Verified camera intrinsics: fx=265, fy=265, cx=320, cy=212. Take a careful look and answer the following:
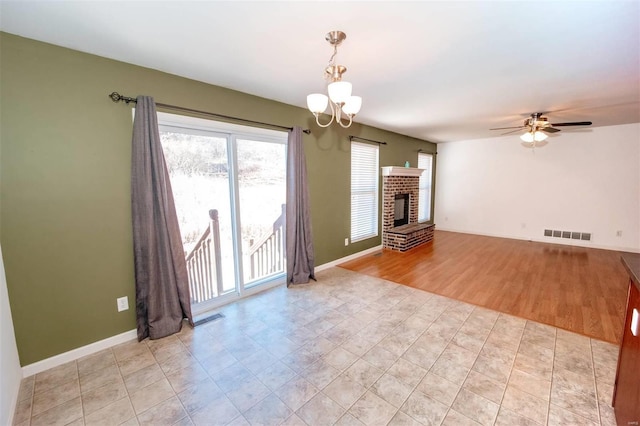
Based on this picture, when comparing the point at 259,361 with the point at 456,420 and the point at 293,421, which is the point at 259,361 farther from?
the point at 456,420

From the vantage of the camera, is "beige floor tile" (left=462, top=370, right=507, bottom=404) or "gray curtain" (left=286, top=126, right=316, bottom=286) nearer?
"beige floor tile" (left=462, top=370, right=507, bottom=404)

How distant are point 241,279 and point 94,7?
2.71m

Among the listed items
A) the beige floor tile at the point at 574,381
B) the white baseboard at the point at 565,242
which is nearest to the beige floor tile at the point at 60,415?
the beige floor tile at the point at 574,381

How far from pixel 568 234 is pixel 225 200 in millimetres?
7020

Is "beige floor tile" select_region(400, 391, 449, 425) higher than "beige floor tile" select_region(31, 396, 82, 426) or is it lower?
lower

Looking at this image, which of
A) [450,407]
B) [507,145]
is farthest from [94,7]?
[507,145]

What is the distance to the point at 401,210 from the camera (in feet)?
20.0

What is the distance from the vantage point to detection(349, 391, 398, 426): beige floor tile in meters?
1.59

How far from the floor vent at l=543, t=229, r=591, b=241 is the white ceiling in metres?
3.48

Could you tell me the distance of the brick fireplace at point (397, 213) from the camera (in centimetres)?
534

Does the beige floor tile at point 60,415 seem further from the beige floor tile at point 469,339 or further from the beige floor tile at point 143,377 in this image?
the beige floor tile at point 469,339

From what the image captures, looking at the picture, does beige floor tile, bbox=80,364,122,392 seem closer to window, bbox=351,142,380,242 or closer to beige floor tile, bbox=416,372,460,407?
beige floor tile, bbox=416,372,460,407

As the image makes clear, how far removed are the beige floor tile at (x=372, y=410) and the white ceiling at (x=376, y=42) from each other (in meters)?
2.46

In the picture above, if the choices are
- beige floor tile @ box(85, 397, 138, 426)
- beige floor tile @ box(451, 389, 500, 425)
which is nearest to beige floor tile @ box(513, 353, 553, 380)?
beige floor tile @ box(451, 389, 500, 425)
